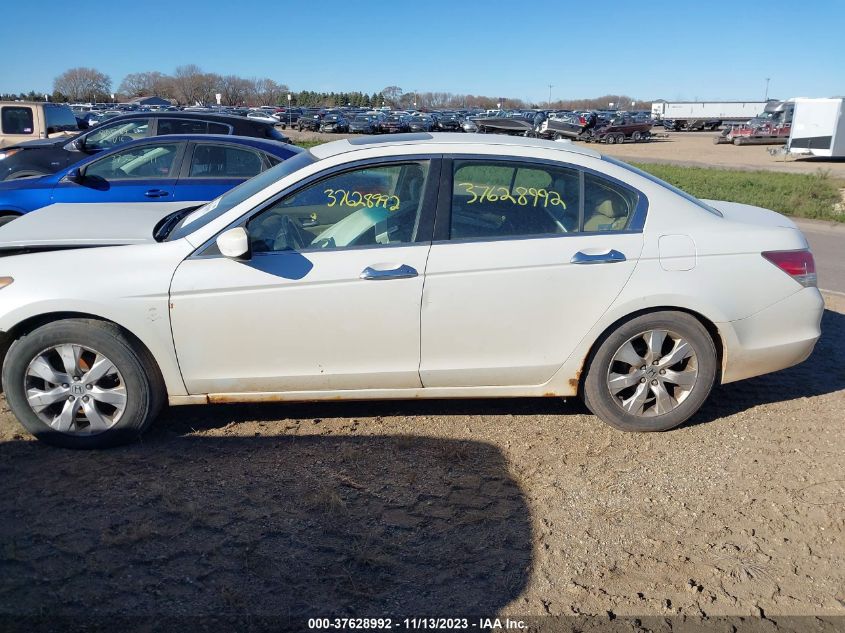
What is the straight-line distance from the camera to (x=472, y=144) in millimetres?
4285

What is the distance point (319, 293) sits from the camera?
3930 millimetres

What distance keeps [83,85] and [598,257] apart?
117m

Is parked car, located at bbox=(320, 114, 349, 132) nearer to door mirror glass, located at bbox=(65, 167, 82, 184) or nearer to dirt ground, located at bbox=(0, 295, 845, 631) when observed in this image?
door mirror glass, located at bbox=(65, 167, 82, 184)

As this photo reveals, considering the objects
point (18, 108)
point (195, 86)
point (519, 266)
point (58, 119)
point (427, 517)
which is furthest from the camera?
point (195, 86)

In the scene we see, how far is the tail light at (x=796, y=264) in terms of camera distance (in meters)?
4.32

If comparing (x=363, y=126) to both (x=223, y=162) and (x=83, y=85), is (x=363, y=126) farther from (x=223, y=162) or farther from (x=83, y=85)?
(x=83, y=85)

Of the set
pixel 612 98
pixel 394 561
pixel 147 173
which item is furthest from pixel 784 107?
pixel 612 98

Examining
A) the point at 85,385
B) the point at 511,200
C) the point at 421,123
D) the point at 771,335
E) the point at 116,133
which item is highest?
the point at 421,123

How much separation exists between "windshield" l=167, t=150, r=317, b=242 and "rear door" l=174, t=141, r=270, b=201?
3229 millimetres

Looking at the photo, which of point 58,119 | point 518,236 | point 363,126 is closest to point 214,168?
point 518,236

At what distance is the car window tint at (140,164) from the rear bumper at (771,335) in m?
5.96

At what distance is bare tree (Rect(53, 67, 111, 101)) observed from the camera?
103 metres

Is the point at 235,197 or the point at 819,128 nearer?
the point at 235,197

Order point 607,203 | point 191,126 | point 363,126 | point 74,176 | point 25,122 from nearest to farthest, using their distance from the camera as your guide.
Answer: point 607,203, point 74,176, point 191,126, point 25,122, point 363,126
